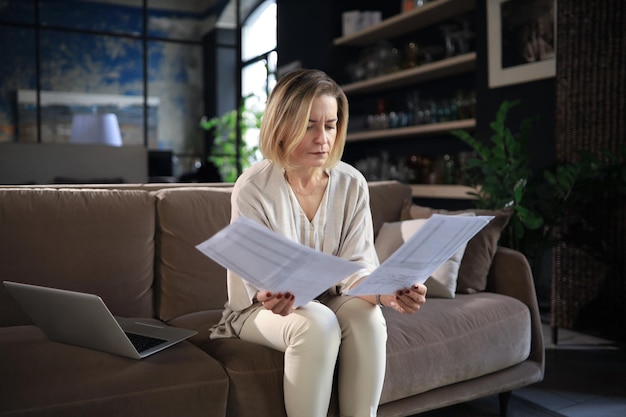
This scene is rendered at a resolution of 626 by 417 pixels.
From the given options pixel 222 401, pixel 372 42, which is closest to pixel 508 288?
pixel 222 401

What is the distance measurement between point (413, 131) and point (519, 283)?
258 centimetres

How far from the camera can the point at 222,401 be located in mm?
1550

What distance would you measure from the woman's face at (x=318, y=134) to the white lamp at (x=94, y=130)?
371 cm

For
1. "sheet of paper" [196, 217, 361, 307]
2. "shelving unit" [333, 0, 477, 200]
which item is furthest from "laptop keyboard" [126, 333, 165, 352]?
"shelving unit" [333, 0, 477, 200]

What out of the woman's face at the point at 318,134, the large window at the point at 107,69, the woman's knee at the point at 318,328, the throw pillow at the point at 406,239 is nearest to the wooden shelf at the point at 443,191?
the throw pillow at the point at 406,239

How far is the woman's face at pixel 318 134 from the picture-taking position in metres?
1.66

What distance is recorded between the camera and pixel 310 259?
1213mm

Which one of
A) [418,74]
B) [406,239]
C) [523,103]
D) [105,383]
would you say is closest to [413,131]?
[418,74]

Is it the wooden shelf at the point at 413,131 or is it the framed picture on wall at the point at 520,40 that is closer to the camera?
the framed picture on wall at the point at 520,40

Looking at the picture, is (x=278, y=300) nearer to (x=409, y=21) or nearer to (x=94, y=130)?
(x=409, y=21)

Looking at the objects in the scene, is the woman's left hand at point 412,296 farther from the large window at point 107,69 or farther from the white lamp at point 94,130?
the large window at point 107,69

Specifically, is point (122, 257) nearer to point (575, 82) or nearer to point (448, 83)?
point (575, 82)

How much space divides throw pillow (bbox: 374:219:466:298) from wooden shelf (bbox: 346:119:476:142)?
2025mm

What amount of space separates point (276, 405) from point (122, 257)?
2.48ft
